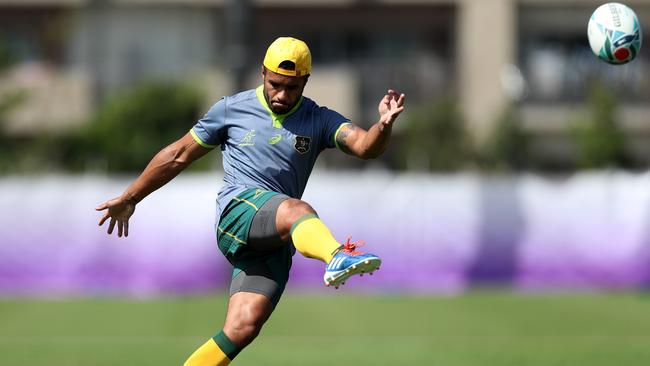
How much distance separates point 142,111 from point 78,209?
15111 millimetres

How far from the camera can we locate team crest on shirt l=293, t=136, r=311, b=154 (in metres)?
7.96

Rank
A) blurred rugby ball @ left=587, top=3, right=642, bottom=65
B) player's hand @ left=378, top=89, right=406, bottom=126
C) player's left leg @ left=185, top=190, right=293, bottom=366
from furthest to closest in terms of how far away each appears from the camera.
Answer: blurred rugby ball @ left=587, top=3, right=642, bottom=65
player's left leg @ left=185, top=190, right=293, bottom=366
player's hand @ left=378, top=89, right=406, bottom=126

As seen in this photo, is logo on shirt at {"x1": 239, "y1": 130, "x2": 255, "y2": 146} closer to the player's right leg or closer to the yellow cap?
the yellow cap

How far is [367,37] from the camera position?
39.8 m

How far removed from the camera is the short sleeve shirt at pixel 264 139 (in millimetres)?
7969

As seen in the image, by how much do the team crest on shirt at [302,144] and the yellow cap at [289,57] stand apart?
1.38 feet

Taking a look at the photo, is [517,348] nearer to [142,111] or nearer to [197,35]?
[142,111]

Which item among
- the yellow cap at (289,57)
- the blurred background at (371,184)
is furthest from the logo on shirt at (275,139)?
the blurred background at (371,184)

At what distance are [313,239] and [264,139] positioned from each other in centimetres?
105

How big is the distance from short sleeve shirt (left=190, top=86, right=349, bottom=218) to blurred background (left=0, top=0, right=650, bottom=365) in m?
5.29

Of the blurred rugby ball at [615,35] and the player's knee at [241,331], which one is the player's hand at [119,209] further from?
the blurred rugby ball at [615,35]

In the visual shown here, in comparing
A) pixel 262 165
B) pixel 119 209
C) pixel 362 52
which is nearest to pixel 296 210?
pixel 262 165

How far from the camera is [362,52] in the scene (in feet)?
130

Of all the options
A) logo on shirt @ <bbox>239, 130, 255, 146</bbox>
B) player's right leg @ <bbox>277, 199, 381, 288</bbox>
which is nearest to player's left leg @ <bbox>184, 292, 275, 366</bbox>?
player's right leg @ <bbox>277, 199, 381, 288</bbox>
